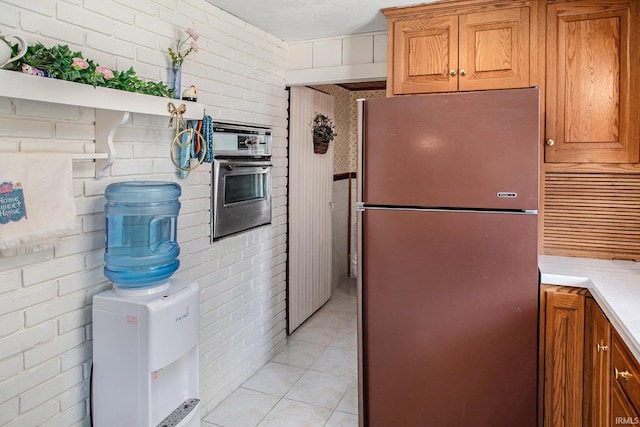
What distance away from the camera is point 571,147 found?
7.40ft

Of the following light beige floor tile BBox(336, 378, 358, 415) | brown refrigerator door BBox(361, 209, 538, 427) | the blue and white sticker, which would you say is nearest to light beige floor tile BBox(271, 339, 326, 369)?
light beige floor tile BBox(336, 378, 358, 415)

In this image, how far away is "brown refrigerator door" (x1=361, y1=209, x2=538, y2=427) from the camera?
1989 millimetres

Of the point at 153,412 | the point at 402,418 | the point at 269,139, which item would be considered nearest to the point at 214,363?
the point at 153,412

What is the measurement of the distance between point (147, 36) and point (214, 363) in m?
1.80

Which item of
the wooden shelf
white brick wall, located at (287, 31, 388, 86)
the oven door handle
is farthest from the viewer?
white brick wall, located at (287, 31, 388, 86)

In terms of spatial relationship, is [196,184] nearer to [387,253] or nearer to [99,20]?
[99,20]

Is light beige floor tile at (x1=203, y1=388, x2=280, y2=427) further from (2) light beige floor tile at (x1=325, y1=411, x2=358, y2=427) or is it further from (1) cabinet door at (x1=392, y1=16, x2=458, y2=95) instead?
(1) cabinet door at (x1=392, y1=16, x2=458, y2=95)

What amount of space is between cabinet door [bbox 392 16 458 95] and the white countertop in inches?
42.7

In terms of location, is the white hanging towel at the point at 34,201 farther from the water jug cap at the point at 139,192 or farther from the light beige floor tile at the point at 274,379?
the light beige floor tile at the point at 274,379

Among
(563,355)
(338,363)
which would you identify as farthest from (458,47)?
(338,363)

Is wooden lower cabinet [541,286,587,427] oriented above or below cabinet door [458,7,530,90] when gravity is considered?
below

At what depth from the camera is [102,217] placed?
71.4 inches

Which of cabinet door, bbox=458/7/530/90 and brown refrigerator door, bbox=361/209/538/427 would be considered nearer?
brown refrigerator door, bbox=361/209/538/427

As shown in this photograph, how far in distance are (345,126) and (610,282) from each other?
11.8 ft
